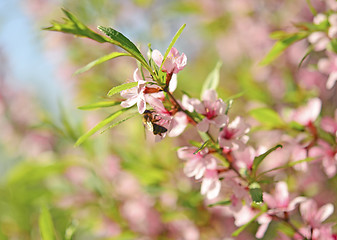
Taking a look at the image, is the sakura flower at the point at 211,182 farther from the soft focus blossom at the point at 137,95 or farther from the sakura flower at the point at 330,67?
the sakura flower at the point at 330,67

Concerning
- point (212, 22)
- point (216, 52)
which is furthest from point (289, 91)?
point (216, 52)

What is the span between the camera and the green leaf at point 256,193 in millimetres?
460

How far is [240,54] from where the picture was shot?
192 cm

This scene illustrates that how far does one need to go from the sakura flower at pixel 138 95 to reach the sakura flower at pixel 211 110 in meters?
0.07

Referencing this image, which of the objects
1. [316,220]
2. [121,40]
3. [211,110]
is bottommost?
[316,220]

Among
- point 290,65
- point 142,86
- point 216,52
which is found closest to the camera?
point 142,86

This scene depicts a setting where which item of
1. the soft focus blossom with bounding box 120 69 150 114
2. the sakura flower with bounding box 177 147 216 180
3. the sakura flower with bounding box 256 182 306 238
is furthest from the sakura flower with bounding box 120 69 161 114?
the sakura flower with bounding box 256 182 306 238

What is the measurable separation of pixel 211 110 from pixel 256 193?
0.12 metres

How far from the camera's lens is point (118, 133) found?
1516 mm

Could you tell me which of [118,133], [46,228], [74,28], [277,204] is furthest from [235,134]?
[118,133]

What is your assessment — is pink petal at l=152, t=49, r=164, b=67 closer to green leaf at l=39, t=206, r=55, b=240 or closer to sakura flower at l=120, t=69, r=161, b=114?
sakura flower at l=120, t=69, r=161, b=114

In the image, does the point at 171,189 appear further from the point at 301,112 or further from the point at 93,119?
the point at 93,119

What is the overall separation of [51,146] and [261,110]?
3.58 feet

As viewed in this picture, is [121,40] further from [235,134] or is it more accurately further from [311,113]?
[311,113]
